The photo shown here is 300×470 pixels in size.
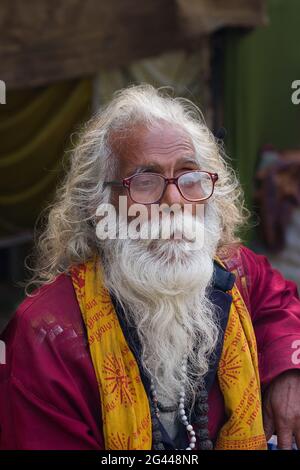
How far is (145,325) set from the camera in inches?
97.9

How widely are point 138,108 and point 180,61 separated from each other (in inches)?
108

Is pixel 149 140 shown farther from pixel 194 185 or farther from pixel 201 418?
pixel 201 418

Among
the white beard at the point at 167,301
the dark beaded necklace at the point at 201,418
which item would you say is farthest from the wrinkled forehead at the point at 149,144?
the dark beaded necklace at the point at 201,418

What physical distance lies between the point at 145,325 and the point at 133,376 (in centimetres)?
20

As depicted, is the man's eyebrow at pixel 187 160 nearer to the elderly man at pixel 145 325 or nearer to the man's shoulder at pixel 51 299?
the elderly man at pixel 145 325

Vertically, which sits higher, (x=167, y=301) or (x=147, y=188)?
(x=147, y=188)

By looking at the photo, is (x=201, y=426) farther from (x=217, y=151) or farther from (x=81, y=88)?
(x=81, y=88)

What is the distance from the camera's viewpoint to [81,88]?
514cm

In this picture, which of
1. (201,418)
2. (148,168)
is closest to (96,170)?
(148,168)

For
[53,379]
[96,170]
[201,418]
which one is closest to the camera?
[53,379]

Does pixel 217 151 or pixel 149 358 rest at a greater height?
pixel 217 151

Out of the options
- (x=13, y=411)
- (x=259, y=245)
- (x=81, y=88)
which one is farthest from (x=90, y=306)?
(x=259, y=245)

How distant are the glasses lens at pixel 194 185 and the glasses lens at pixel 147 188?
81 mm

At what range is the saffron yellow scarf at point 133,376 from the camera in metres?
2.27
